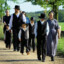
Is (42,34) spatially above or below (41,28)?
below

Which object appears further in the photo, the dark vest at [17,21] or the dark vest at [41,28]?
the dark vest at [17,21]

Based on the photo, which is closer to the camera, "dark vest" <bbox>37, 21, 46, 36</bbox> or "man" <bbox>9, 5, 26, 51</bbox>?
"dark vest" <bbox>37, 21, 46, 36</bbox>

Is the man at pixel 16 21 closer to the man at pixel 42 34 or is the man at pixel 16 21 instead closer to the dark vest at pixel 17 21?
the dark vest at pixel 17 21

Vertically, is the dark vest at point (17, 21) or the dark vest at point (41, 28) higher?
the dark vest at point (41, 28)

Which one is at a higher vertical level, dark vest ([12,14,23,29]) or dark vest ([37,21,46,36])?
dark vest ([37,21,46,36])

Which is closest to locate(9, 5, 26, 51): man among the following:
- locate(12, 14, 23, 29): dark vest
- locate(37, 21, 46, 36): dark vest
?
locate(12, 14, 23, 29): dark vest

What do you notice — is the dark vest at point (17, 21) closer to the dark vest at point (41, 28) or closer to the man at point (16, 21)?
the man at point (16, 21)

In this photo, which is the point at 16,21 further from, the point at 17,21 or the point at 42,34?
the point at 42,34

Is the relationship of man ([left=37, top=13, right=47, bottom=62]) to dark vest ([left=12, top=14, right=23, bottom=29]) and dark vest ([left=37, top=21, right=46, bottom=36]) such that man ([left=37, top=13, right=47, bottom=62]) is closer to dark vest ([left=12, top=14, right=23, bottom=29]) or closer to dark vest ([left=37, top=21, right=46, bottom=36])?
dark vest ([left=37, top=21, right=46, bottom=36])

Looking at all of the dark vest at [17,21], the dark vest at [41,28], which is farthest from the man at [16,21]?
the dark vest at [41,28]

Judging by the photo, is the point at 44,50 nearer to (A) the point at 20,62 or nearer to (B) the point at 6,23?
(A) the point at 20,62

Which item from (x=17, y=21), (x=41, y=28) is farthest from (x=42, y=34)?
(x=17, y=21)

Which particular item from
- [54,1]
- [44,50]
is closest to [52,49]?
[44,50]

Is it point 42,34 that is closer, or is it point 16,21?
point 42,34
